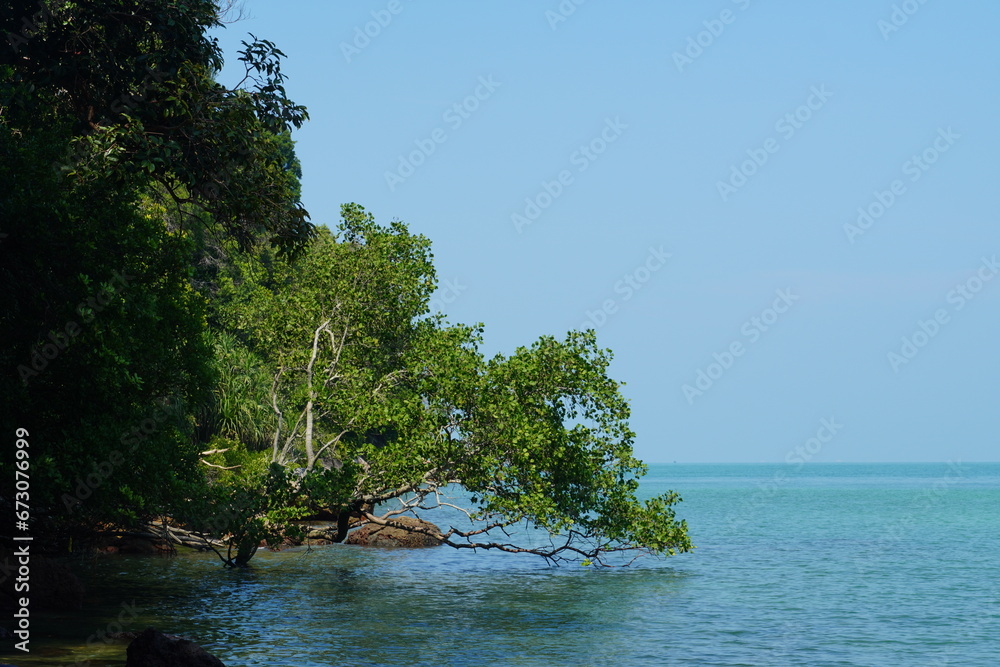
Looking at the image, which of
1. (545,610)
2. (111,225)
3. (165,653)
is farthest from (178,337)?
(545,610)

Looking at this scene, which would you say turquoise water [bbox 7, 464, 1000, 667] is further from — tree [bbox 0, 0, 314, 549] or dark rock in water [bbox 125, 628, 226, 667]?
tree [bbox 0, 0, 314, 549]

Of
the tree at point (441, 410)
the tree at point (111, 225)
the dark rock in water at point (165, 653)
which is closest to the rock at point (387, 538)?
the tree at point (441, 410)

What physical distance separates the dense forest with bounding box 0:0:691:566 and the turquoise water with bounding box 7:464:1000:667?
1.79 metres

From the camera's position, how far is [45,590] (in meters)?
21.7

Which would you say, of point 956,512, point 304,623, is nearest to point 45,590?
point 304,623

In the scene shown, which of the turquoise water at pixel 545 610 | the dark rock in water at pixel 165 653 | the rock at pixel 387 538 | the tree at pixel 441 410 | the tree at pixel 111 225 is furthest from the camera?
the rock at pixel 387 538

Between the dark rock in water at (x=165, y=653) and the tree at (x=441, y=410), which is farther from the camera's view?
the tree at (x=441, y=410)

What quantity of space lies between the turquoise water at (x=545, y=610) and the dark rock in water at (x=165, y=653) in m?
2.48

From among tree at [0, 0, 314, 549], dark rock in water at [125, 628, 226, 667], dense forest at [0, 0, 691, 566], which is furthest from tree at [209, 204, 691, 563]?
dark rock in water at [125, 628, 226, 667]

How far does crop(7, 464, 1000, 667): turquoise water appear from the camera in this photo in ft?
65.0

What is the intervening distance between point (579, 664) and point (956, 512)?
7705 cm

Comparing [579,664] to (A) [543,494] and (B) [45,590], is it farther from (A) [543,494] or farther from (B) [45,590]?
(B) [45,590]

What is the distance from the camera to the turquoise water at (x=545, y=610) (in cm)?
1981

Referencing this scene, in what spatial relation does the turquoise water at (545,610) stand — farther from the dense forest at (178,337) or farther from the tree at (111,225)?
the tree at (111,225)
